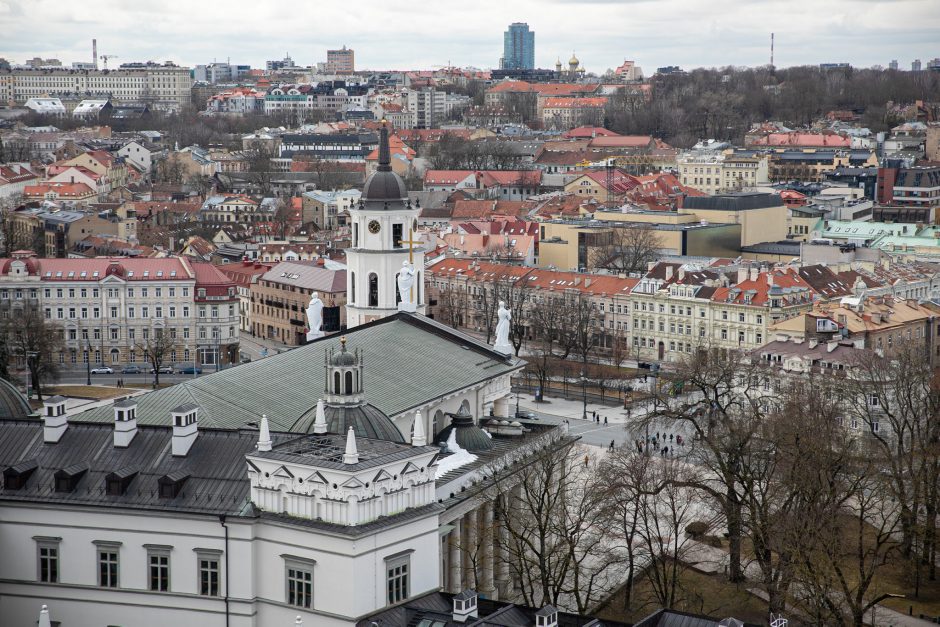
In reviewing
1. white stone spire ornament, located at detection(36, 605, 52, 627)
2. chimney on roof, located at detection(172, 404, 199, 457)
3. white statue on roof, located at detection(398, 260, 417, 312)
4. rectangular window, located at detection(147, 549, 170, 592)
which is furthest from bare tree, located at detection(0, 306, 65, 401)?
white stone spire ornament, located at detection(36, 605, 52, 627)

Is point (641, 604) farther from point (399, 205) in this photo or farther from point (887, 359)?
point (887, 359)

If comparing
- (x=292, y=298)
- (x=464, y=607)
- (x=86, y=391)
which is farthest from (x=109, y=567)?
(x=292, y=298)

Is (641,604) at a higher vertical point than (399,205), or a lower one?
lower

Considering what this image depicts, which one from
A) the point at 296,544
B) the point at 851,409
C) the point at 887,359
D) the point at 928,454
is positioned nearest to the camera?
the point at 296,544

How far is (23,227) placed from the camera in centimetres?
14188

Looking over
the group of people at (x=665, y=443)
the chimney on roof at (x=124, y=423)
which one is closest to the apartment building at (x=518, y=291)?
the group of people at (x=665, y=443)

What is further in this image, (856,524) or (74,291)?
(74,291)

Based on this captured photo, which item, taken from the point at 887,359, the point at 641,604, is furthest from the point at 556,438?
the point at 887,359

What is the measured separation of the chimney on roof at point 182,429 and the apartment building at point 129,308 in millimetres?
58357

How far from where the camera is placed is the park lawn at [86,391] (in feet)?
290

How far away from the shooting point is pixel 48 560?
43.3 metres

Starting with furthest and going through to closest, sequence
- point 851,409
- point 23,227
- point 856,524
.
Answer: point 23,227 < point 851,409 < point 856,524

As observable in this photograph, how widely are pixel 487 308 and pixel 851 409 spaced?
1664 inches

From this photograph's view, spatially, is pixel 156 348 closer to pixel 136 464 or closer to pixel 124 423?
pixel 124 423
